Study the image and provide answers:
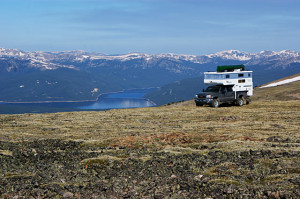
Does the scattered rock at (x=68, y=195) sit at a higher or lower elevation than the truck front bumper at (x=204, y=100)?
higher

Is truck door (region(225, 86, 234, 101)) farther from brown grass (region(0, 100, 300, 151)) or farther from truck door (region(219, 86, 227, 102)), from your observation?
brown grass (region(0, 100, 300, 151))

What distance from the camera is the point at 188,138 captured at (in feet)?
56.0

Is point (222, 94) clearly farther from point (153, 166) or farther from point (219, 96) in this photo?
point (153, 166)

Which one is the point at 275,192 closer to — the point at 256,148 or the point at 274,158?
the point at 274,158

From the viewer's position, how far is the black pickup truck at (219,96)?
37969 mm

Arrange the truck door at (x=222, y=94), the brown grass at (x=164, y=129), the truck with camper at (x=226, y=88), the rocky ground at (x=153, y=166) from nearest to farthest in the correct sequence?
1. the rocky ground at (x=153, y=166)
2. the brown grass at (x=164, y=129)
3. the truck with camper at (x=226, y=88)
4. the truck door at (x=222, y=94)

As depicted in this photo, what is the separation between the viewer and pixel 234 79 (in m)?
39.2

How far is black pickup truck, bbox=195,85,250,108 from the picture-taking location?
38.0 m

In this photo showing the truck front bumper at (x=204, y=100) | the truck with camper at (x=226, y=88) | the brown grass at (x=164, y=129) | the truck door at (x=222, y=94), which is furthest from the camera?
the truck door at (x=222, y=94)

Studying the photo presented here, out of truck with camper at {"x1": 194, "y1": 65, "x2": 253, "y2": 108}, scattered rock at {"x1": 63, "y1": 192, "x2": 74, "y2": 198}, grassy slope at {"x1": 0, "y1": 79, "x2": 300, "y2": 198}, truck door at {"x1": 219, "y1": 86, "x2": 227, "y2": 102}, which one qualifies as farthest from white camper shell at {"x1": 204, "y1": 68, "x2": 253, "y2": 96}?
scattered rock at {"x1": 63, "y1": 192, "x2": 74, "y2": 198}

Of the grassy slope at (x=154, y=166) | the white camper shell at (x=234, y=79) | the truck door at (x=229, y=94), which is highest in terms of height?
the white camper shell at (x=234, y=79)

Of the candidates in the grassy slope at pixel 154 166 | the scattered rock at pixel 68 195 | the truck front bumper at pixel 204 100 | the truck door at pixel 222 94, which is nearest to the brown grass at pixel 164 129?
the grassy slope at pixel 154 166

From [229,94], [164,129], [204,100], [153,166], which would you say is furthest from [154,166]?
[229,94]

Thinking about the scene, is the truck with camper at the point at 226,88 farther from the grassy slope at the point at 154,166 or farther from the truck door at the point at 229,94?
the grassy slope at the point at 154,166
